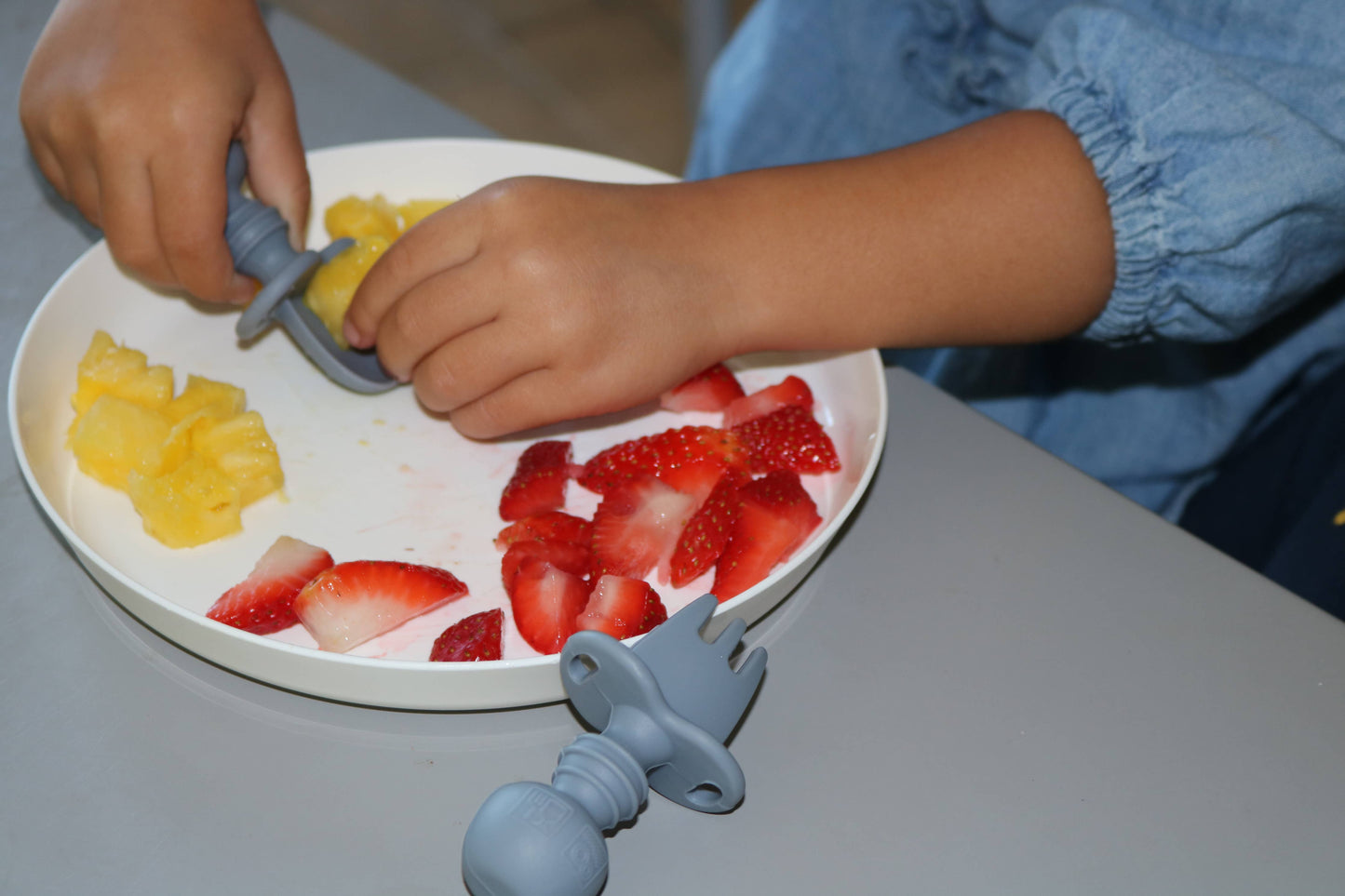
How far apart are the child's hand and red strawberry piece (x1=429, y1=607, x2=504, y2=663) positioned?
0.16 m

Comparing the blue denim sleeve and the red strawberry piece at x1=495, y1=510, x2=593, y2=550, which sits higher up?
the blue denim sleeve

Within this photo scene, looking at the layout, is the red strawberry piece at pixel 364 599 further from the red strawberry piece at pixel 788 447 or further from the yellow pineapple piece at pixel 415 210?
the yellow pineapple piece at pixel 415 210

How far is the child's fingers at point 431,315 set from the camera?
2.19 feet

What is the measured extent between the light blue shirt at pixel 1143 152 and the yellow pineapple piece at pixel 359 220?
421 millimetres

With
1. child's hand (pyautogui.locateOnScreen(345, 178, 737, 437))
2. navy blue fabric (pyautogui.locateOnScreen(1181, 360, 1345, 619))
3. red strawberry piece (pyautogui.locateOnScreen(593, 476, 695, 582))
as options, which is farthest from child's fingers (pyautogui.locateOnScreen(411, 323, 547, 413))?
A: navy blue fabric (pyautogui.locateOnScreen(1181, 360, 1345, 619))

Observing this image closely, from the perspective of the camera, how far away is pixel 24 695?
54 cm

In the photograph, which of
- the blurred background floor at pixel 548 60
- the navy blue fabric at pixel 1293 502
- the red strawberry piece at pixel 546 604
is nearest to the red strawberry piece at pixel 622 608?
the red strawberry piece at pixel 546 604

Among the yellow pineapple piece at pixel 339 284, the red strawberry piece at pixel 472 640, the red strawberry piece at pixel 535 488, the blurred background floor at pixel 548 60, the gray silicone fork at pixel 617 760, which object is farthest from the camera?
the blurred background floor at pixel 548 60

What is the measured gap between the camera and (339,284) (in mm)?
761

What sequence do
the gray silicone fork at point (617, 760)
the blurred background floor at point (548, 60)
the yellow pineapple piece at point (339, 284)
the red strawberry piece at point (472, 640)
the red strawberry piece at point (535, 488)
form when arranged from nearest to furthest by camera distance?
the gray silicone fork at point (617, 760) → the red strawberry piece at point (472, 640) → the red strawberry piece at point (535, 488) → the yellow pineapple piece at point (339, 284) → the blurred background floor at point (548, 60)

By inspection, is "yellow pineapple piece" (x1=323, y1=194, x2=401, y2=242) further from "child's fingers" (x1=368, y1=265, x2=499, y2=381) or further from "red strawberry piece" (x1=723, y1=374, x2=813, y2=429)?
"red strawberry piece" (x1=723, y1=374, x2=813, y2=429)

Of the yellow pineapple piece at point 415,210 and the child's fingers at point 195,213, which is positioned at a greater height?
the child's fingers at point 195,213

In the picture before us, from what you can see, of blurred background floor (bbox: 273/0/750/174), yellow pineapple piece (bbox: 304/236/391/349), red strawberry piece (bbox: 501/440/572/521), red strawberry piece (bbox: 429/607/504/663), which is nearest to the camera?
red strawberry piece (bbox: 429/607/504/663)

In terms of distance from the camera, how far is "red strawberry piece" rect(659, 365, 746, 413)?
74 cm
